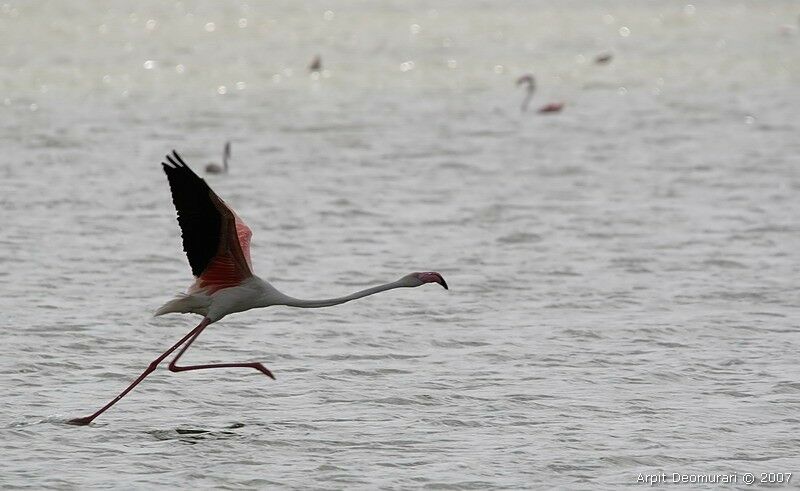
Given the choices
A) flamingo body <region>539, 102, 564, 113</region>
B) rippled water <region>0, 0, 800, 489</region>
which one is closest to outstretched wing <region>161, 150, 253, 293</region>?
rippled water <region>0, 0, 800, 489</region>

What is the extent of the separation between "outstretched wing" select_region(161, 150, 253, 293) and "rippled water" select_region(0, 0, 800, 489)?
79 cm

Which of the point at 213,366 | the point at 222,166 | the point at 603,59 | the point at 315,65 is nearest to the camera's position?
the point at 213,366

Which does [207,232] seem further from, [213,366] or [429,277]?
[429,277]

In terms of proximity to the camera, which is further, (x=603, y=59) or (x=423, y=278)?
(x=603, y=59)

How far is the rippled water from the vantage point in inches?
346

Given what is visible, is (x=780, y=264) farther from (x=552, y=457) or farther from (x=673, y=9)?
(x=673, y=9)

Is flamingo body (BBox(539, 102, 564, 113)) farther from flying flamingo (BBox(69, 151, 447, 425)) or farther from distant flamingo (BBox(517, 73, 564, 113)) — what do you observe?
flying flamingo (BBox(69, 151, 447, 425))

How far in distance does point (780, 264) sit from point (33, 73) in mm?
18091

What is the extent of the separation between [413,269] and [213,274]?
459 cm

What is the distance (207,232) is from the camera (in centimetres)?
923

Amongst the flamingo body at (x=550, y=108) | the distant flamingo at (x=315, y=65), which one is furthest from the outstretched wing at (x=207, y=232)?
the distant flamingo at (x=315, y=65)

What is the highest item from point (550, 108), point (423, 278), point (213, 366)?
point (423, 278)

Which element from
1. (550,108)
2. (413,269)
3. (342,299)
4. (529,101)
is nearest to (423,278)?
(342,299)

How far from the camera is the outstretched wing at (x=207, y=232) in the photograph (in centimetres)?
877
